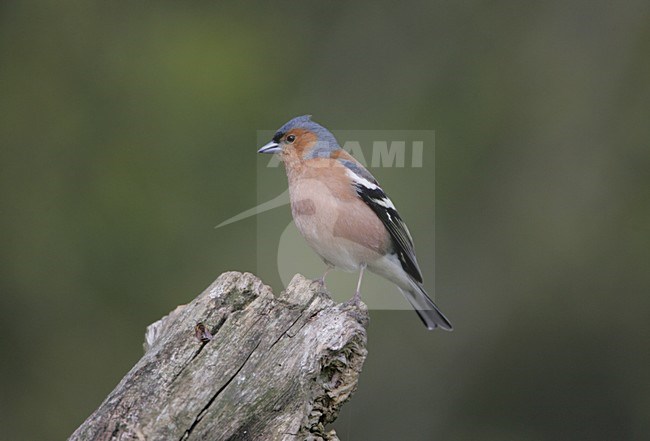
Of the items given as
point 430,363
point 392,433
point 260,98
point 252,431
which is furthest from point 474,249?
point 252,431

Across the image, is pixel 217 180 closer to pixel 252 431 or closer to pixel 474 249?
pixel 474 249

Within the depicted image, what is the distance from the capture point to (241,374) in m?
4.78

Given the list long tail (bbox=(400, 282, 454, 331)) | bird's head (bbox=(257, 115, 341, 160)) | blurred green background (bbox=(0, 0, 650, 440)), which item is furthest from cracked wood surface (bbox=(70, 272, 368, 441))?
blurred green background (bbox=(0, 0, 650, 440))

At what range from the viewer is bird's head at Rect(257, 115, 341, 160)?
7340 millimetres

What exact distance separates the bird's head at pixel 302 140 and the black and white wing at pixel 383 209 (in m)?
0.23

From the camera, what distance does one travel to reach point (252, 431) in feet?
15.4

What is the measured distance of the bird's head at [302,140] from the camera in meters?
7.34

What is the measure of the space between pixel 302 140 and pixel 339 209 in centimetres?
73

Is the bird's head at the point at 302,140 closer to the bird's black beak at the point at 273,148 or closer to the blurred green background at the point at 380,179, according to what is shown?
the bird's black beak at the point at 273,148

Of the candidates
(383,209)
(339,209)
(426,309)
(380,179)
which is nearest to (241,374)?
(339,209)

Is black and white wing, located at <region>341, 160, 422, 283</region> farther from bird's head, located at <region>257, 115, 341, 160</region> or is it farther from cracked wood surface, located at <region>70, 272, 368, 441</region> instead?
cracked wood surface, located at <region>70, 272, 368, 441</region>

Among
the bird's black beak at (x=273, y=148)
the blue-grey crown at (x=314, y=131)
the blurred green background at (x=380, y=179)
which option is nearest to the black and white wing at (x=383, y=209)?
the blue-grey crown at (x=314, y=131)

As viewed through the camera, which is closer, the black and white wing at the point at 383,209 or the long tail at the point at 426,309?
the black and white wing at the point at 383,209

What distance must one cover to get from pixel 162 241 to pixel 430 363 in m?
3.43
